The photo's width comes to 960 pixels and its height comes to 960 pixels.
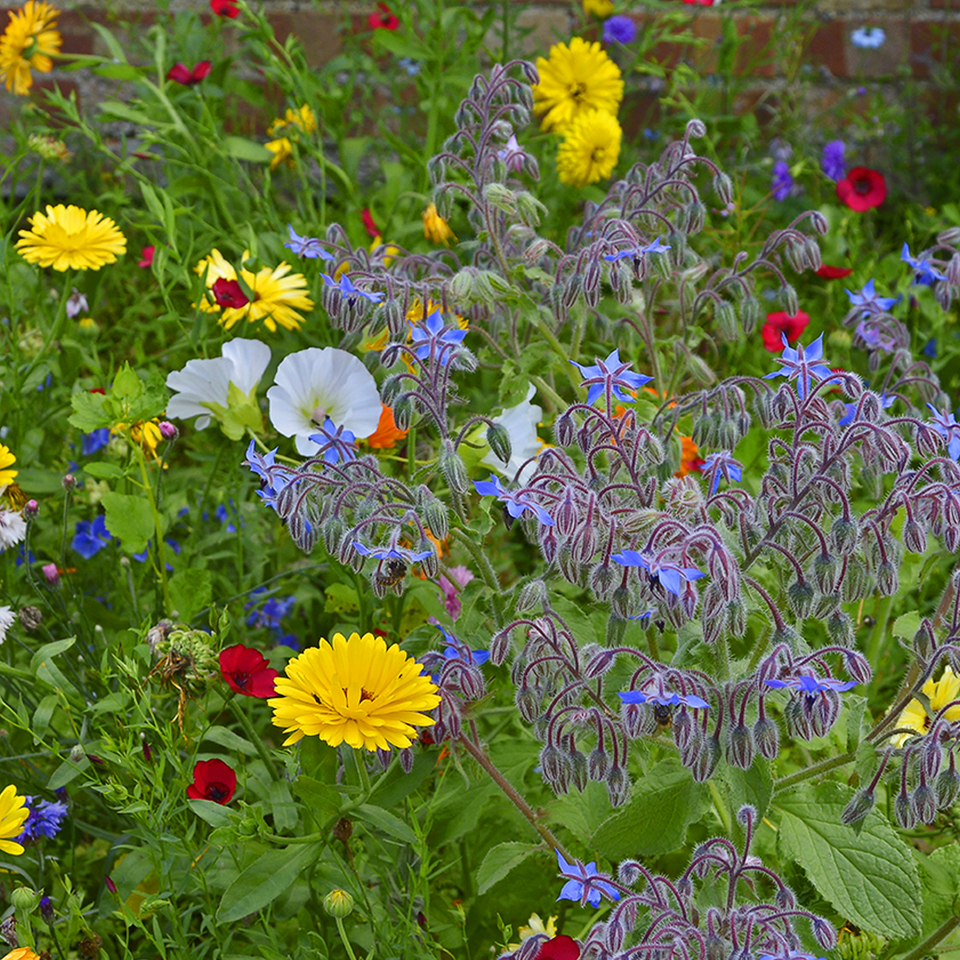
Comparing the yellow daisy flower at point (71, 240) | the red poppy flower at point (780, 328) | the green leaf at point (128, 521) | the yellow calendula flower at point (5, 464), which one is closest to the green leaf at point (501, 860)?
the green leaf at point (128, 521)

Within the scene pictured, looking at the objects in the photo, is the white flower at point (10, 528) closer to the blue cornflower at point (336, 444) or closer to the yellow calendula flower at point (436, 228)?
the blue cornflower at point (336, 444)

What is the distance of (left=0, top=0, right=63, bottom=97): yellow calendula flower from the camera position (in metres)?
2.28

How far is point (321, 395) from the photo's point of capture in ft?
4.76

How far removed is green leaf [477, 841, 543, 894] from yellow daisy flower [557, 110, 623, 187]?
5.08ft

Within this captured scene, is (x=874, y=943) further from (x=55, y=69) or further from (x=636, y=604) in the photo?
(x=55, y=69)

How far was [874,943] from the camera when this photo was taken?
1.29 meters

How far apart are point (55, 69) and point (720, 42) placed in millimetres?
1858

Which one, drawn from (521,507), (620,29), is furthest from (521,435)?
(620,29)

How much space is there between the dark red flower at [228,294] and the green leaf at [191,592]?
1.37 feet

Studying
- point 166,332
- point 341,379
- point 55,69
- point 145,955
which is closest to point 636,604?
point 341,379

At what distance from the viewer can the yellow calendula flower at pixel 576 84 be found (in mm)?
2404

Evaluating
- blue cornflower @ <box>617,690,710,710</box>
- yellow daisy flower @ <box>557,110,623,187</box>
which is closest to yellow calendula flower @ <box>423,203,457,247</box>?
yellow daisy flower @ <box>557,110,623,187</box>

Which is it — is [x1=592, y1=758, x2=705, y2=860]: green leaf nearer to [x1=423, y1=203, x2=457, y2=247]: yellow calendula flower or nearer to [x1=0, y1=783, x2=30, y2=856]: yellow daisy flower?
[x1=0, y1=783, x2=30, y2=856]: yellow daisy flower

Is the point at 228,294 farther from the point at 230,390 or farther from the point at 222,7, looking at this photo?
the point at 222,7
